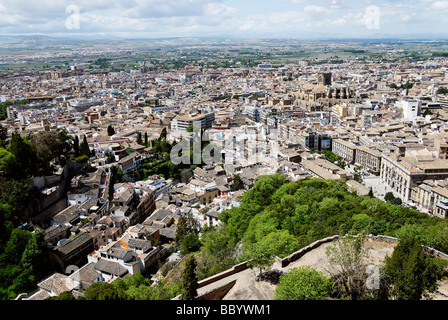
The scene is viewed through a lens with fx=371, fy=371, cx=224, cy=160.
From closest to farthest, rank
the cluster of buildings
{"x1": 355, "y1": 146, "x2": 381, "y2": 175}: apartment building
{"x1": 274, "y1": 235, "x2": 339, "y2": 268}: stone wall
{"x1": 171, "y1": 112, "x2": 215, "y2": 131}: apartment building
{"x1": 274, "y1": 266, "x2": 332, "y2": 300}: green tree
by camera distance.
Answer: {"x1": 274, "y1": 266, "x2": 332, "y2": 300}: green tree → {"x1": 274, "y1": 235, "x2": 339, "y2": 268}: stone wall → the cluster of buildings → {"x1": 355, "y1": 146, "x2": 381, "y2": 175}: apartment building → {"x1": 171, "y1": 112, "x2": 215, "y2": 131}: apartment building

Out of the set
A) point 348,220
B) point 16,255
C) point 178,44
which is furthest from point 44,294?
point 178,44

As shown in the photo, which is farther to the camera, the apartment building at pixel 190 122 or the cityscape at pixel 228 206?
the apartment building at pixel 190 122

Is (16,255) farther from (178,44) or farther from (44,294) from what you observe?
(178,44)

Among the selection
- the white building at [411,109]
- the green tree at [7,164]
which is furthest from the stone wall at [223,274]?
the white building at [411,109]

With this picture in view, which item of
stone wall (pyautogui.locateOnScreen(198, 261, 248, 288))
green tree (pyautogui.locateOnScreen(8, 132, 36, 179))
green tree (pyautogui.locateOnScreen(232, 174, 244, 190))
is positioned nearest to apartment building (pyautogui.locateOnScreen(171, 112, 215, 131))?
green tree (pyautogui.locateOnScreen(232, 174, 244, 190))

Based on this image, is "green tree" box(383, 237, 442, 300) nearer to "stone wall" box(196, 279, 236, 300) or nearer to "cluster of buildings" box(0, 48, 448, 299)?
"stone wall" box(196, 279, 236, 300)

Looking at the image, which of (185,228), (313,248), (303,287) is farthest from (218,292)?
(185,228)

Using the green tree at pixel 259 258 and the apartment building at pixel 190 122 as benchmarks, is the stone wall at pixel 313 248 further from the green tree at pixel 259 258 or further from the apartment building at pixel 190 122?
the apartment building at pixel 190 122
